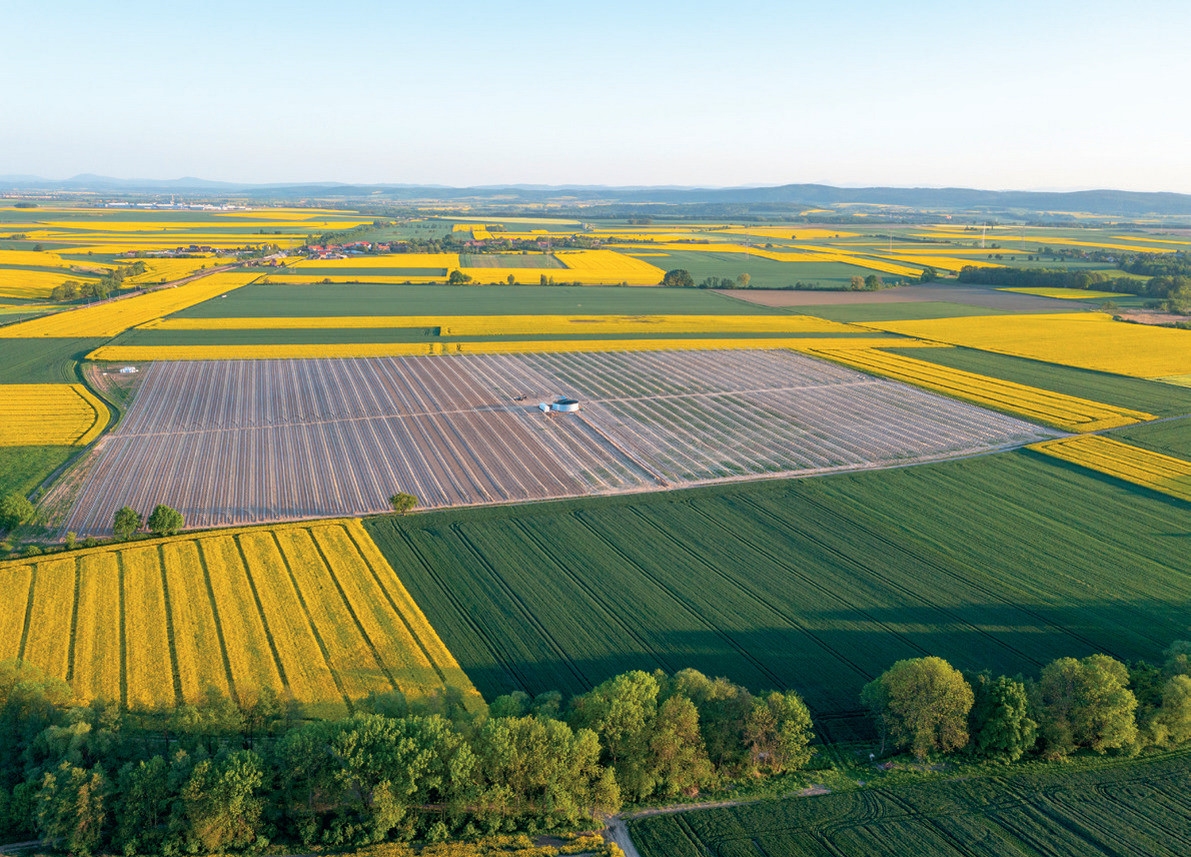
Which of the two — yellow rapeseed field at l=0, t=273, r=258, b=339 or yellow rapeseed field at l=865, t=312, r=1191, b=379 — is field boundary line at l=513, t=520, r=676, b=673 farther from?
yellow rapeseed field at l=0, t=273, r=258, b=339

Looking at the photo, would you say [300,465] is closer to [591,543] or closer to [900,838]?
[591,543]

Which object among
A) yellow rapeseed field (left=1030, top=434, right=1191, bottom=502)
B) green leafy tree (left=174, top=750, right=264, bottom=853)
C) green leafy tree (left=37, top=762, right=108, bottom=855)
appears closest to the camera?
green leafy tree (left=37, top=762, right=108, bottom=855)

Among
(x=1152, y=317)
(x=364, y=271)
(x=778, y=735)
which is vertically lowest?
(x=778, y=735)

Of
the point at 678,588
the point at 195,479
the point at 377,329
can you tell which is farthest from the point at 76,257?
the point at 678,588

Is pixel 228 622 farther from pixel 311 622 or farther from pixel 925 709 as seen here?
pixel 925 709

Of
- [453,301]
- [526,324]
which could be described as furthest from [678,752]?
[453,301]

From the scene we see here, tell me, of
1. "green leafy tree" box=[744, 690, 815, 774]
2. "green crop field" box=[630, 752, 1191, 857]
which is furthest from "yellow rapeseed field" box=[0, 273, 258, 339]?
"green crop field" box=[630, 752, 1191, 857]
